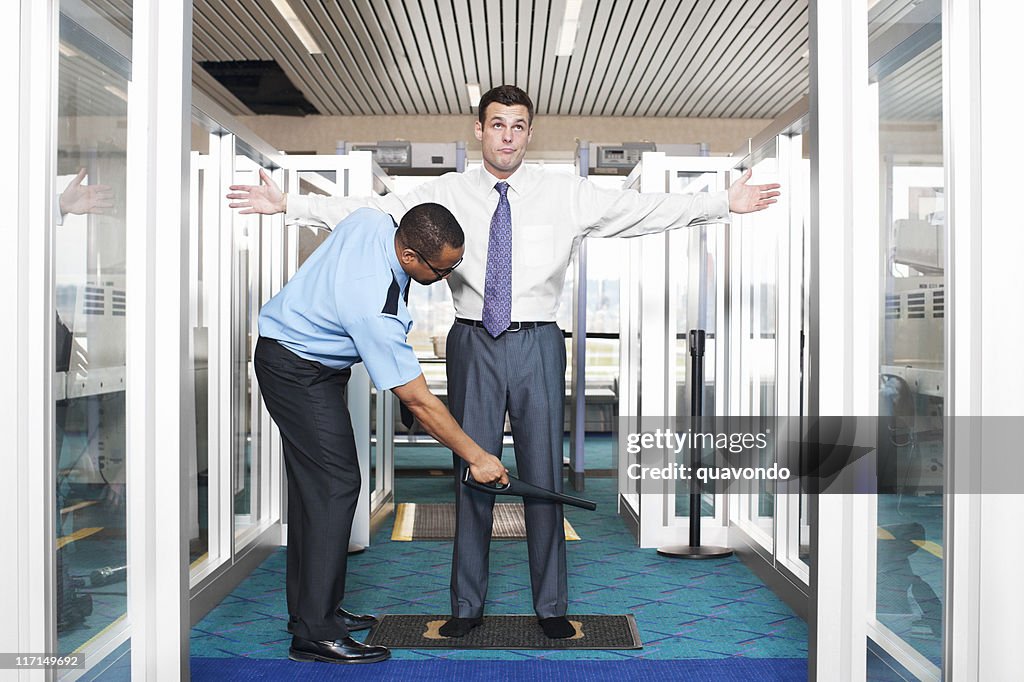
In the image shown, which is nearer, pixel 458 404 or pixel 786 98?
pixel 458 404

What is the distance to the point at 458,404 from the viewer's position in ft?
9.43

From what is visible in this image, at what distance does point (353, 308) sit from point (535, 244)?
0.68m

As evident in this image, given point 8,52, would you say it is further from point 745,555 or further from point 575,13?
point 575,13

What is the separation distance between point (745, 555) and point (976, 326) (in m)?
2.31

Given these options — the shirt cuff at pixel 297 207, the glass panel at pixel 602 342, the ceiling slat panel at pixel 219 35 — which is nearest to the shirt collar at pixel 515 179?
the shirt cuff at pixel 297 207

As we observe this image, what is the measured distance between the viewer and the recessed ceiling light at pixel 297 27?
23.6 feet

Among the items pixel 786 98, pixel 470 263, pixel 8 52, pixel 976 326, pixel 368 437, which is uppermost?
pixel 786 98

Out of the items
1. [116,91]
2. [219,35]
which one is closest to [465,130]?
[219,35]

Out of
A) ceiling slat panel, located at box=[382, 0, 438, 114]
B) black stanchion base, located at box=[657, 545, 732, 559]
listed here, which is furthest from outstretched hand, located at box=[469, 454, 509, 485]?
ceiling slat panel, located at box=[382, 0, 438, 114]

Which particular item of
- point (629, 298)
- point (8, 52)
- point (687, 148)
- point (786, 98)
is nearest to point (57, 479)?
point (8, 52)

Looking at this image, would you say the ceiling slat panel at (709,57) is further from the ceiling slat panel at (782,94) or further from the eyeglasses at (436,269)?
the eyeglasses at (436,269)

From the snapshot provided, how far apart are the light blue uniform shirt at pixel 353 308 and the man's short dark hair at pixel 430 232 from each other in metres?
0.08

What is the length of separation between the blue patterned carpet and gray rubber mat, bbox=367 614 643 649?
0.05m

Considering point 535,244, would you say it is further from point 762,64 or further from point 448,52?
point 762,64
